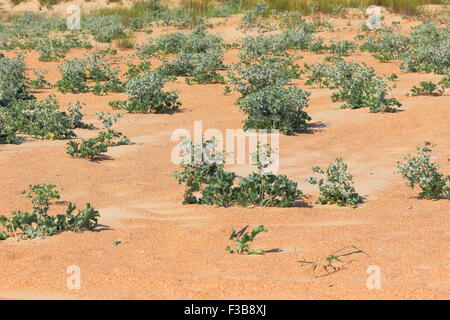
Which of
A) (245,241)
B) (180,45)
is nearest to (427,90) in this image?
(180,45)

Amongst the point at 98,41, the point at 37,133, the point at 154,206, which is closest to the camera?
the point at 154,206

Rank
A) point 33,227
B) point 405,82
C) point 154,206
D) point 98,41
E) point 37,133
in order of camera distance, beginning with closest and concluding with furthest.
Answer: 1. point 33,227
2. point 154,206
3. point 37,133
4. point 405,82
5. point 98,41

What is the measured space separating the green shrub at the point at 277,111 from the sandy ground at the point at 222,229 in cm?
30

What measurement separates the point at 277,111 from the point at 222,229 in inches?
196

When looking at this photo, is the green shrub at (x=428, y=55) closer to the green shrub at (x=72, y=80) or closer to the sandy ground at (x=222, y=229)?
the sandy ground at (x=222, y=229)

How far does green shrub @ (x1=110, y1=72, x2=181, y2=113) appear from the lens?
12.2m

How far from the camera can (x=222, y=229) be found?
5.99 m

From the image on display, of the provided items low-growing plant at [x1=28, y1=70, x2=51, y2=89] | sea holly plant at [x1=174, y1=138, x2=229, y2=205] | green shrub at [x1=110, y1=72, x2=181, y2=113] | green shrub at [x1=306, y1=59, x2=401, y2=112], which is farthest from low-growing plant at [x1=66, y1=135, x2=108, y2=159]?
low-growing plant at [x1=28, y1=70, x2=51, y2=89]

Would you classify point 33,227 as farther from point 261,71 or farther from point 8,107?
point 261,71

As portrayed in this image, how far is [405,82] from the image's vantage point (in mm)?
14445

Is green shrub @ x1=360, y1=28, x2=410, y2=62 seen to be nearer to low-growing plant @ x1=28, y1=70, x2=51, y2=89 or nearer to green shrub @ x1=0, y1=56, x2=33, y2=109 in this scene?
low-growing plant @ x1=28, y1=70, x2=51, y2=89

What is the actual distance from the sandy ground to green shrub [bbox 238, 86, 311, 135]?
0.99 feet
